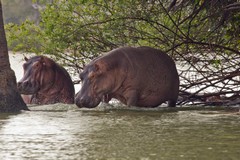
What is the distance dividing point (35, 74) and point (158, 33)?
1.98 m

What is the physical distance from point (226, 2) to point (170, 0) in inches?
38.4

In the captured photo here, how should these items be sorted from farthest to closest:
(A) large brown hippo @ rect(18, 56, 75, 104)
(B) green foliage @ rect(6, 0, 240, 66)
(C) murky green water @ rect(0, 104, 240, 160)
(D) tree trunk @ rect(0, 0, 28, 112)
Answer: (B) green foliage @ rect(6, 0, 240, 66) < (A) large brown hippo @ rect(18, 56, 75, 104) < (D) tree trunk @ rect(0, 0, 28, 112) < (C) murky green water @ rect(0, 104, 240, 160)

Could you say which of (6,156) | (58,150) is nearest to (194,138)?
(58,150)

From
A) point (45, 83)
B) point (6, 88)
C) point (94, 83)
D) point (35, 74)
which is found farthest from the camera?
point (45, 83)

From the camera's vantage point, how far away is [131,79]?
9039 millimetres

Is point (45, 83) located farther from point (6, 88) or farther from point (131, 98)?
point (6, 88)

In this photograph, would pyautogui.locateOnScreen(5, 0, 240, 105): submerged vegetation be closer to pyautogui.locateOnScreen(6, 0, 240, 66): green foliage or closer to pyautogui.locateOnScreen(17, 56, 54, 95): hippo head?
pyautogui.locateOnScreen(6, 0, 240, 66): green foliage

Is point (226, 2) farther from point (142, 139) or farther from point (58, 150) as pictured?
point (58, 150)

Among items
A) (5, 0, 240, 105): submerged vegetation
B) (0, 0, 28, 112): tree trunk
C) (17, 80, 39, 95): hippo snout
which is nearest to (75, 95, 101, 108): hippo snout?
(0, 0, 28, 112): tree trunk

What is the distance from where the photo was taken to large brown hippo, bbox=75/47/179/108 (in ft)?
28.9

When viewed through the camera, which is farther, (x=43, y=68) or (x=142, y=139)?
(x=43, y=68)

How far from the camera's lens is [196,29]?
10383mm

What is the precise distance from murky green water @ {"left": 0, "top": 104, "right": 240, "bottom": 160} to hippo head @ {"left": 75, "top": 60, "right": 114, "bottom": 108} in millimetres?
535

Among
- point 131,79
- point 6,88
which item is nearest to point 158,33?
point 131,79
